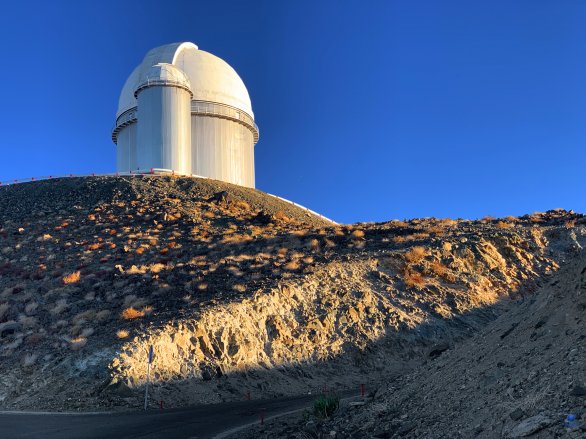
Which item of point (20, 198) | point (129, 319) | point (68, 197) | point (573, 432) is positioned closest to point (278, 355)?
point (129, 319)

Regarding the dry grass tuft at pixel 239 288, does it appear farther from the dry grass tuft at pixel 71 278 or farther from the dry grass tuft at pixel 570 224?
the dry grass tuft at pixel 570 224

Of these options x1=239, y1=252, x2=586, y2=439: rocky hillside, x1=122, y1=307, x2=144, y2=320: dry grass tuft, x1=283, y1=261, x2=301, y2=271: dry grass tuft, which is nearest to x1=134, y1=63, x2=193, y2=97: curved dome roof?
x1=283, y1=261, x2=301, y2=271: dry grass tuft

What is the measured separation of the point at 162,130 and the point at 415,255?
94.3 feet

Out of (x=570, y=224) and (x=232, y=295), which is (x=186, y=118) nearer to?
(x=232, y=295)

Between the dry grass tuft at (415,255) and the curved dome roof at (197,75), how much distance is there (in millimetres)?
33390

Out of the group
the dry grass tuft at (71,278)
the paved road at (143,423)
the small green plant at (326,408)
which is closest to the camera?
the small green plant at (326,408)

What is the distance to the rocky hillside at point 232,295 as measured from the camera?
16.7 metres

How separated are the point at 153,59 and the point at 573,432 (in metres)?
56.1

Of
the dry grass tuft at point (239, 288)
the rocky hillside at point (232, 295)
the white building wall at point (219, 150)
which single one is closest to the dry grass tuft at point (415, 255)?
the rocky hillside at point (232, 295)

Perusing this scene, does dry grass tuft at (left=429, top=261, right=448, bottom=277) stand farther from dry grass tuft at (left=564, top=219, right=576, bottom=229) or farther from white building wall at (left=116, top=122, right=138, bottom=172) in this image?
white building wall at (left=116, top=122, right=138, bottom=172)

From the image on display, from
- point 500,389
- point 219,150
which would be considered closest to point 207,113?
point 219,150

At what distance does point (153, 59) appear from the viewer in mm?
54062

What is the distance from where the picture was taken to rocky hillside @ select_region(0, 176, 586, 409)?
16688mm

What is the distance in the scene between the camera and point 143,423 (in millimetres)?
11617
